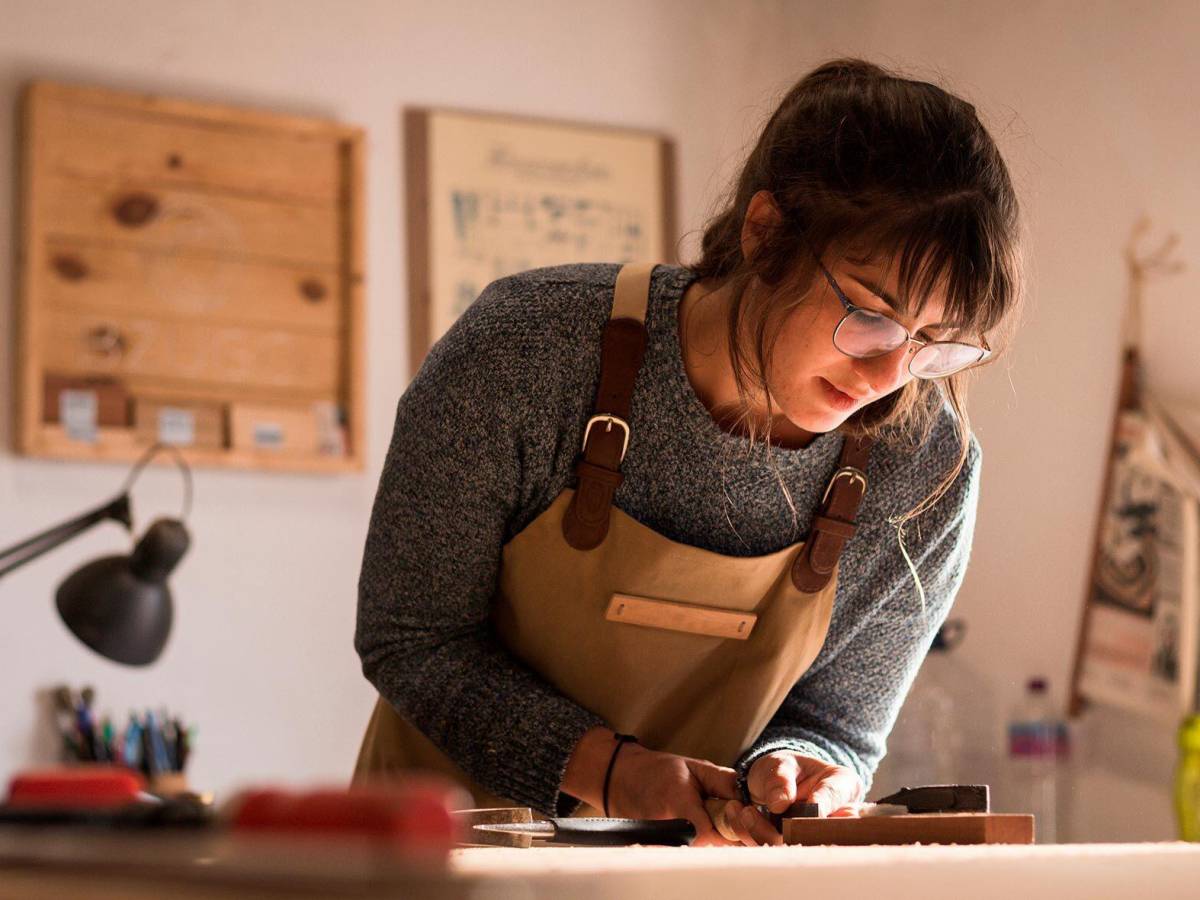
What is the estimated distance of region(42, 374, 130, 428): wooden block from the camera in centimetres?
254

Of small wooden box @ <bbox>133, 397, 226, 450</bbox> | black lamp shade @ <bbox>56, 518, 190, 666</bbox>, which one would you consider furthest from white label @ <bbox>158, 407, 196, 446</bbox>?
black lamp shade @ <bbox>56, 518, 190, 666</bbox>

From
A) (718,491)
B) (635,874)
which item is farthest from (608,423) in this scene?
(635,874)

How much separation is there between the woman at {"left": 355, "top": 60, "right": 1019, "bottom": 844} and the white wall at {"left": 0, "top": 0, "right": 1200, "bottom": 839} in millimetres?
1132

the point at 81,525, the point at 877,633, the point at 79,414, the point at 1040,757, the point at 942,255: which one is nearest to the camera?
the point at 942,255

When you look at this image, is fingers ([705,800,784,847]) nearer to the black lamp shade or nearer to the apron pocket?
the apron pocket

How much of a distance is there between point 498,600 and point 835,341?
39 cm

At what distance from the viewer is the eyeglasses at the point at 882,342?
1.08 metres

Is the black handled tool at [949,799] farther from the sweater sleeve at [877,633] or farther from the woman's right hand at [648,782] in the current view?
the sweater sleeve at [877,633]

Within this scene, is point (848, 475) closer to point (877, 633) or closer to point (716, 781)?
point (877, 633)

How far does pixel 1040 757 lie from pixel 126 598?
1514mm

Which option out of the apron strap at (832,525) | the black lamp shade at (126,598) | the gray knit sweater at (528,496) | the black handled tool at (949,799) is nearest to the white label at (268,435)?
the black lamp shade at (126,598)

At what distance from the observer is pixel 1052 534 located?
2549 mm

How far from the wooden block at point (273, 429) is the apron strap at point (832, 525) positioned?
62.4 inches

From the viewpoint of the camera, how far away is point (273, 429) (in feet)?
8.83
